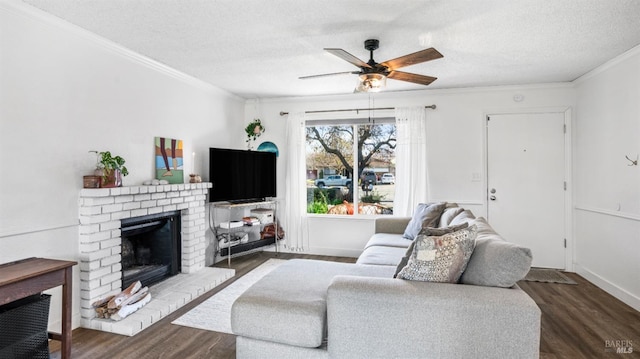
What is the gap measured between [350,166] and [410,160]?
2.96 feet

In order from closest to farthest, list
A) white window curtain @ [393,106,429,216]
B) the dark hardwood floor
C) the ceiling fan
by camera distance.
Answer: the dark hardwood floor
the ceiling fan
white window curtain @ [393,106,429,216]

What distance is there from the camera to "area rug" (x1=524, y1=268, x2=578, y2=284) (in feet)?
12.7

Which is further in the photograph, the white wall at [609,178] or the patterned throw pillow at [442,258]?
the white wall at [609,178]

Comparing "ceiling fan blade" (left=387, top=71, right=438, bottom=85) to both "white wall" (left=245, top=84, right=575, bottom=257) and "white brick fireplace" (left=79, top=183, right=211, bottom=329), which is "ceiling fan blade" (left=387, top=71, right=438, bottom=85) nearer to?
"white wall" (left=245, top=84, right=575, bottom=257)

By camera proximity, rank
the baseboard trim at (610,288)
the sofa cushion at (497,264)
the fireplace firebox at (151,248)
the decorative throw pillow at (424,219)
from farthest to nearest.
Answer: the decorative throw pillow at (424,219)
the fireplace firebox at (151,248)
the baseboard trim at (610,288)
the sofa cushion at (497,264)

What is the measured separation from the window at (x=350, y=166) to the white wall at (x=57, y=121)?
2.40 m

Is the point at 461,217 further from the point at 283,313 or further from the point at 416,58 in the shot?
the point at 283,313

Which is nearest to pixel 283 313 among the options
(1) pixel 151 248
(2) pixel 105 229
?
(2) pixel 105 229

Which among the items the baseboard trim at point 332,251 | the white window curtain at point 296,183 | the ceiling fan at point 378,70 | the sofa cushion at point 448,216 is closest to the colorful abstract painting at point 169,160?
the white window curtain at point 296,183

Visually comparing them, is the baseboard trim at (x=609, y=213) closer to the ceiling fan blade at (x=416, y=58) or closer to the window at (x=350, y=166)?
the window at (x=350, y=166)

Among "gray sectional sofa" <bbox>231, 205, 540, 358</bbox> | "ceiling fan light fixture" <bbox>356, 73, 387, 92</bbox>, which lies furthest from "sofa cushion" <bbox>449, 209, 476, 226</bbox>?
"ceiling fan light fixture" <bbox>356, 73, 387, 92</bbox>

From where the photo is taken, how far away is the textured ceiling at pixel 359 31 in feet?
7.55

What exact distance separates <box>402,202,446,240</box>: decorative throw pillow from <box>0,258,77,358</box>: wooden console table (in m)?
3.06

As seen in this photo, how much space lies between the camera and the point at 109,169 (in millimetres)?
2850
